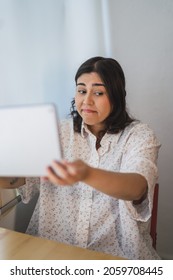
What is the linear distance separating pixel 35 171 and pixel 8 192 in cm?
65

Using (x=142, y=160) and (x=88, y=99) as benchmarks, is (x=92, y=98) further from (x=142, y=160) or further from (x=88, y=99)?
(x=142, y=160)

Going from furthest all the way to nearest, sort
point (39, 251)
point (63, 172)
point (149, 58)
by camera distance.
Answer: point (149, 58) → point (39, 251) → point (63, 172)

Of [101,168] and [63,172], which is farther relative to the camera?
[101,168]

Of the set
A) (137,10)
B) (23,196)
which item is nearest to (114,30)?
(137,10)

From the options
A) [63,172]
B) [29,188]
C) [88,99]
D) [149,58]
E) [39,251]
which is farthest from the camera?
[149,58]

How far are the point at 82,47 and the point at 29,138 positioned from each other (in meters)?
0.78

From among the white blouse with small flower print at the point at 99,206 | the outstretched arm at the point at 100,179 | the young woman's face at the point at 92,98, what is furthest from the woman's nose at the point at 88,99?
the outstretched arm at the point at 100,179

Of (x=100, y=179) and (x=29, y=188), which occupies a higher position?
(x=100, y=179)

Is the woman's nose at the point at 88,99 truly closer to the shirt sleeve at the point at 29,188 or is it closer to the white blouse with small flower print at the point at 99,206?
the white blouse with small flower print at the point at 99,206

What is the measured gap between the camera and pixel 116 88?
944mm

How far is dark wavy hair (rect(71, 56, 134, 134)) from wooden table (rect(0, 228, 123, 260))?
443 millimetres

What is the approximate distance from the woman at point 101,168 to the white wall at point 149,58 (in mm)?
303

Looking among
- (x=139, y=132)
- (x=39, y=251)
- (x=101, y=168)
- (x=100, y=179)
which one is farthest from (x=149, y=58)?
(x=39, y=251)

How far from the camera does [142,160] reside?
809 mm
